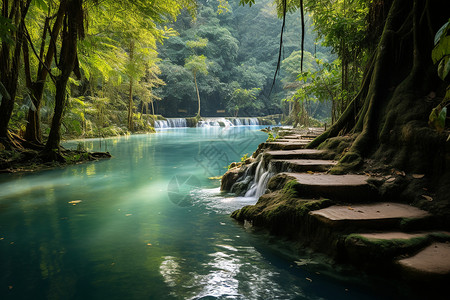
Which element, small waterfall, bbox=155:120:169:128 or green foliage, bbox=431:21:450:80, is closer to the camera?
green foliage, bbox=431:21:450:80

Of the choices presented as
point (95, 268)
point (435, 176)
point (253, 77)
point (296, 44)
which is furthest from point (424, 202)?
point (296, 44)

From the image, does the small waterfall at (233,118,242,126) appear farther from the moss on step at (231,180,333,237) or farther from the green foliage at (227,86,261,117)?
the moss on step at (231,180,333,237)

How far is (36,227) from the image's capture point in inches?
157

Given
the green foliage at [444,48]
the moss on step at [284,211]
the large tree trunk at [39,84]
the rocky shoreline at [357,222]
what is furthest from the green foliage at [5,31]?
the green foliage at [444,48]

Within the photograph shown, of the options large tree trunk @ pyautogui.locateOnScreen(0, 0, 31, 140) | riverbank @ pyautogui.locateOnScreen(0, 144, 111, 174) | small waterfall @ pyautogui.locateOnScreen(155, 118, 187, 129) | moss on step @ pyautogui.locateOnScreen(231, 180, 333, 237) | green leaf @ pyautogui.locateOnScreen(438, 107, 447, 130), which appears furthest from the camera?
small waterfall @ pyautogui.locateOnScreen(155, 118, 187, 129)

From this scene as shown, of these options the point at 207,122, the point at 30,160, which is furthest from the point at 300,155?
the point at 207,122

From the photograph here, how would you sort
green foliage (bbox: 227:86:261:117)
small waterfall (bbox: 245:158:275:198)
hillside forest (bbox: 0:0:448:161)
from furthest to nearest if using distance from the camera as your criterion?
green foliage (bbox: 227:86:261:117) < hillside forest (bbox: 0:0:448:161) < small waterfall (bbox: 245:158:275:198)

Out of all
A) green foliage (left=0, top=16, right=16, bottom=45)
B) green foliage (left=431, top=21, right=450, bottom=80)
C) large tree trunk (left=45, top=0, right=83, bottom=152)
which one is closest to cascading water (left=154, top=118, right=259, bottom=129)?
large tree trunk (left=45, top=0, right=83, bottom=152)

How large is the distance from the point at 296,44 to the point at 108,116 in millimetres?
42845

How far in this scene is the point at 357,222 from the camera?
2736 millimetres

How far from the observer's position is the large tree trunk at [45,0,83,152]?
7520mm

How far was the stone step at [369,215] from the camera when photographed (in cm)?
272

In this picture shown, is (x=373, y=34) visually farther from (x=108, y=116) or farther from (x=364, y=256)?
(x=108, y=116)

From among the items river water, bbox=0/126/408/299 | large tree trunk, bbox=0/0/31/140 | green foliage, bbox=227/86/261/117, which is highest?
green foliage, bbox=227/86/261/117
